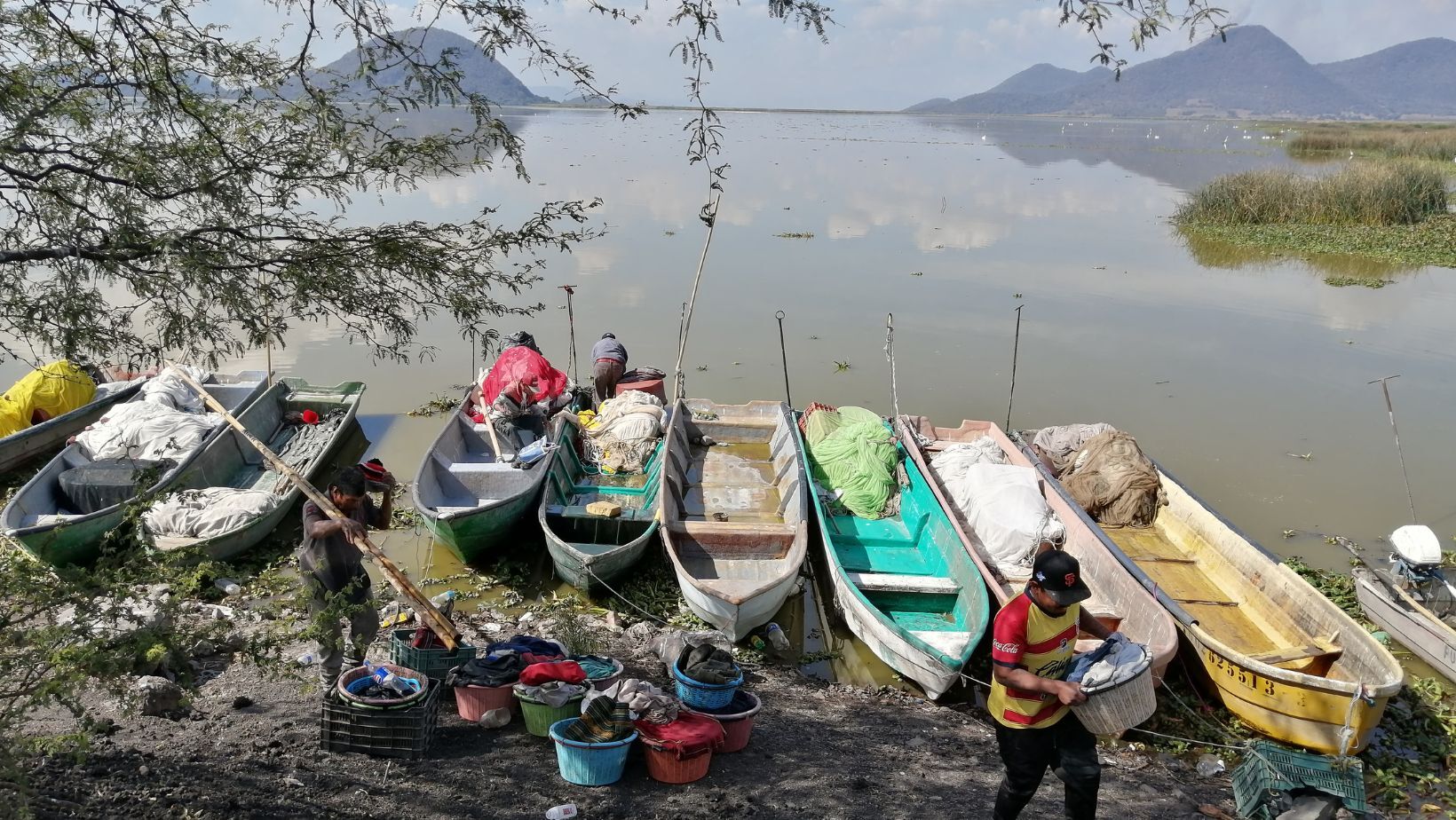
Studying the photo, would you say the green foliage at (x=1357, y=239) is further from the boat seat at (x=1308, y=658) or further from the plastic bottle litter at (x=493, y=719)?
the plastic bottle litter at (x=493, y=719)

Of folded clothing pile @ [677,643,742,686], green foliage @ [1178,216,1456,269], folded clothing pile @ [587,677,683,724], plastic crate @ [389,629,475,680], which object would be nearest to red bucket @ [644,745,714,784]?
folded clothing pile @ [587,677,683,724]

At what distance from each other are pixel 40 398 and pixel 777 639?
29.7ft

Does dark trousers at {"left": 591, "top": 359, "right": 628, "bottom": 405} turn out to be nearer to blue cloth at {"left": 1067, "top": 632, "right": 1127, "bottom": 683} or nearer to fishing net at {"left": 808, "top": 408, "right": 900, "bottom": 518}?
fishing net at {"left": 808, "top": 408, "right": 900, "bottom": 518}

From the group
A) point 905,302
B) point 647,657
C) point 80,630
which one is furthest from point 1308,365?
point 80,630

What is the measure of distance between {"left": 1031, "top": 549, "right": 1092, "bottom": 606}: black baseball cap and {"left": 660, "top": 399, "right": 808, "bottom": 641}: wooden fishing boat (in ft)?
11.0

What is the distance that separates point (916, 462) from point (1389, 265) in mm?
20067

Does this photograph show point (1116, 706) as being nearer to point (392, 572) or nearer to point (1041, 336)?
point (392, 572)

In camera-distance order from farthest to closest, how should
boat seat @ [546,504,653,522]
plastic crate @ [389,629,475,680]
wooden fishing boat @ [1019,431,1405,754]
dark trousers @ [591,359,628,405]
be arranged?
dark trousers @ [591,359,628,405] → boat seat @ [546,504,653,522] → wooden fishing boat @ [1019,431,1405,754] → plastic crate @ [389,629,475,680]

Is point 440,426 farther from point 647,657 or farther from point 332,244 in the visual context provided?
point 332,244

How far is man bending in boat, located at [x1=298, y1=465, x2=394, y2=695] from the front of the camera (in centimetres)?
513

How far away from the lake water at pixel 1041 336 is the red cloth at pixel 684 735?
3298mm

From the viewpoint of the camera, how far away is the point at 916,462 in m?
9.80

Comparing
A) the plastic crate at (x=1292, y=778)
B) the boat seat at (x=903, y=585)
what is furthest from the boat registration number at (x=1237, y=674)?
the boat seat at (x=903, y=585)

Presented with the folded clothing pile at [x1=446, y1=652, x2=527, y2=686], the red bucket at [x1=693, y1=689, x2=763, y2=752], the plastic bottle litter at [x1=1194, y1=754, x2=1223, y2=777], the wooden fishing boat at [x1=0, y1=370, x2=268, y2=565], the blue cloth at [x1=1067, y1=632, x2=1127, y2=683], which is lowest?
the plastic bottle litter at [x1=1194, y1=754, x2=1223, y2=777]
